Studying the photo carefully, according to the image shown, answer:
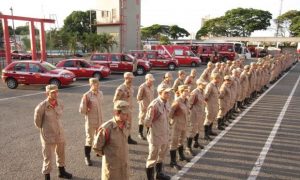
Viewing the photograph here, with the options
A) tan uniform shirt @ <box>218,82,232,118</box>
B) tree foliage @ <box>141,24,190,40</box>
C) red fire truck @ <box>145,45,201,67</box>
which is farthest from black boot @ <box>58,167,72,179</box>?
tree foliage @ <box>141,24,190,40</box>

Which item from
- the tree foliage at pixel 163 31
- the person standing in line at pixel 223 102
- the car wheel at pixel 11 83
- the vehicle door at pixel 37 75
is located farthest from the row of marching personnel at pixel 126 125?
the tree foliage at pixel 163 31

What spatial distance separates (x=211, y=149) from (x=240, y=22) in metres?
74.7

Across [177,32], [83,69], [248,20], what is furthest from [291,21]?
[83,69]

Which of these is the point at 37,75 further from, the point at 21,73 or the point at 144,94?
the point at 144,94

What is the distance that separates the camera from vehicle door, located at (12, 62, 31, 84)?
16.5m

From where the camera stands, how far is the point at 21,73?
16.5 metres

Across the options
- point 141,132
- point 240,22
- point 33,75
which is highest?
point 240,22

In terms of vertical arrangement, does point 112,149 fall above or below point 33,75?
above

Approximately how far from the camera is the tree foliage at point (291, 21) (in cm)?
6869

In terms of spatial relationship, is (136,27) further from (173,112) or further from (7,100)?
(173,112)

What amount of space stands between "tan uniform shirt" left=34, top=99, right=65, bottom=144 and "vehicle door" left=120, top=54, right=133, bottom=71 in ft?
59.6

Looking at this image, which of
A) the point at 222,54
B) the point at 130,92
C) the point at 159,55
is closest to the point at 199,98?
the point at 130,92

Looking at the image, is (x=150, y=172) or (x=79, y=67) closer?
(x=150, y=172)

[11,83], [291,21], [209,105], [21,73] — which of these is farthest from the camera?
[291,21]
